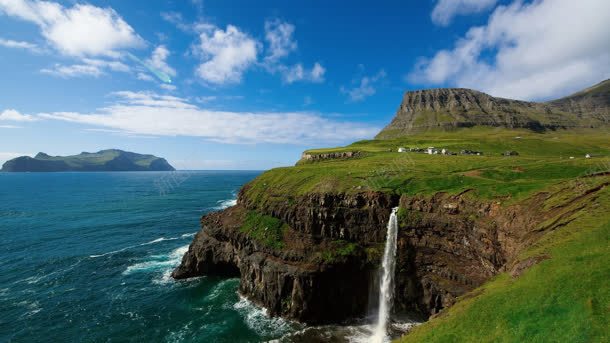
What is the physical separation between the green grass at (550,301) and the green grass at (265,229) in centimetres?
3049

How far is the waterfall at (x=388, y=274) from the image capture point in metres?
43.8

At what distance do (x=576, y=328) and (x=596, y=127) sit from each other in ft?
784

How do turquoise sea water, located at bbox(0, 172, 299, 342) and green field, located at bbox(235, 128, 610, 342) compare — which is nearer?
green field, located at bbox(235, 128, 610, 342)

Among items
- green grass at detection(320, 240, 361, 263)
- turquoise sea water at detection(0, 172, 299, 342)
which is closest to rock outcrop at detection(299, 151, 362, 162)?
turquoise sea water at detection(0, 172, 299, 342)

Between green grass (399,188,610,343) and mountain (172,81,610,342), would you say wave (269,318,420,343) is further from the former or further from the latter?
green grass (399,188,610,343)

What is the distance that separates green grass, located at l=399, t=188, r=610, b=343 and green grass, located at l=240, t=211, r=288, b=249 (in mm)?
30495

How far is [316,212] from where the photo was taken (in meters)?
53.3

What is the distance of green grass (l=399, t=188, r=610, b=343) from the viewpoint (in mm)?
19281

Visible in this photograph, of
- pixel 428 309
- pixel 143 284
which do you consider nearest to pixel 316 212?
pixel 428 309

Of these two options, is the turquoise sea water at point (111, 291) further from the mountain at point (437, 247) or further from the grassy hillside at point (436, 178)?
the grassy hillside at point (436, 178)

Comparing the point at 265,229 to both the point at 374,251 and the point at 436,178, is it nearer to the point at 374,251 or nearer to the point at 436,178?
the point at 374,251

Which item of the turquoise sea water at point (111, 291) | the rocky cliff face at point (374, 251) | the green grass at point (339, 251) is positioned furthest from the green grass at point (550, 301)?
the turquoise sea water at point (111, 291)

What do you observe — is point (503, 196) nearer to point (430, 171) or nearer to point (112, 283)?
point (430, 171)

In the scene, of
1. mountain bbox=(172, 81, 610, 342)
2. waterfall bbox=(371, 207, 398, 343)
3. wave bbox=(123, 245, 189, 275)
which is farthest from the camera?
wave bbox=(123, 245, 189, 275)
